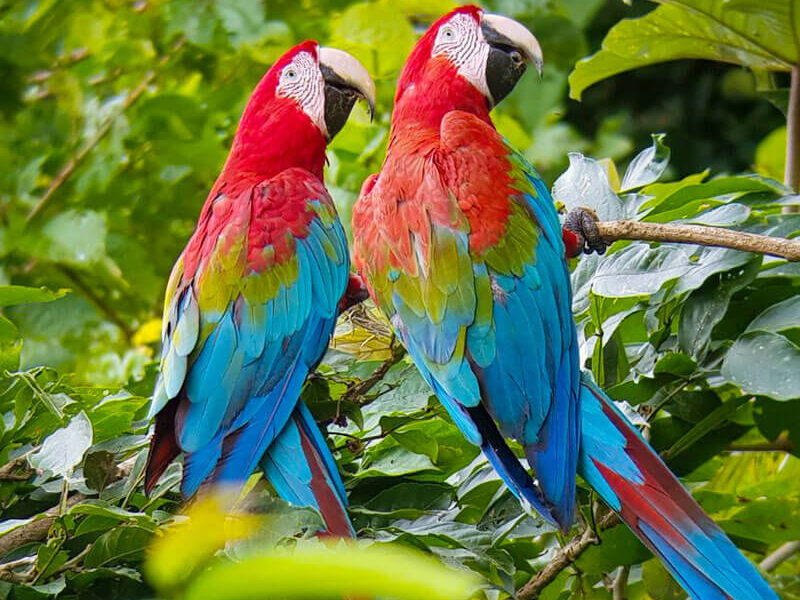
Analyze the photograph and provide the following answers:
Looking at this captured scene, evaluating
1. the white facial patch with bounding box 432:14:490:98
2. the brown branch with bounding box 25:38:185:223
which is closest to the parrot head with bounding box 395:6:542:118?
the white facial patch with bounding box 432:14:490:98

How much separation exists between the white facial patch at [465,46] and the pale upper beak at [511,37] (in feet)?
0.04

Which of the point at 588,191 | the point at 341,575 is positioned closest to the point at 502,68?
the point at 588,191

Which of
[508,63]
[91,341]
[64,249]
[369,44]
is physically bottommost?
[91,341]

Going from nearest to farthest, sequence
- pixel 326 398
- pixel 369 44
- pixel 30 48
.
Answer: pixel 326 398, pixel 369 44, pixel 30 48

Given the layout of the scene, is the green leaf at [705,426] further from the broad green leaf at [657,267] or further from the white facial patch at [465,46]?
the white facial patch at [465,46]

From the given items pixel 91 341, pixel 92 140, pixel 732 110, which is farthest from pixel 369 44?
pixel 732 110

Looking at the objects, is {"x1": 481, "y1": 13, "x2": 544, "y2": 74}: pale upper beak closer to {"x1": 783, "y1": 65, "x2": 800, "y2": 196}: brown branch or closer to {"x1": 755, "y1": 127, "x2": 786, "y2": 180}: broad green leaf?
{"x1": 783, "y1": 65, "x2": 800, "y2": 196}: brown branch

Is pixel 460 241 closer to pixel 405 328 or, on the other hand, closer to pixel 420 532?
pixel 405 328

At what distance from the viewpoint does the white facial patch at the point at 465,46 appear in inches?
34.7

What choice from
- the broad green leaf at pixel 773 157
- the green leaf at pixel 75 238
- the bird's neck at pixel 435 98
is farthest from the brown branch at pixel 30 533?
the broad green leaf at pixel 773 157

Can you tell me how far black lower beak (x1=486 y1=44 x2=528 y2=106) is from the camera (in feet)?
2.95

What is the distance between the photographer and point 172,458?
75 cm

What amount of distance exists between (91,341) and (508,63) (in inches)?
38.7

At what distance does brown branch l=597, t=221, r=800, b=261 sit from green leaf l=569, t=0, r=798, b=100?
12.9 inches
